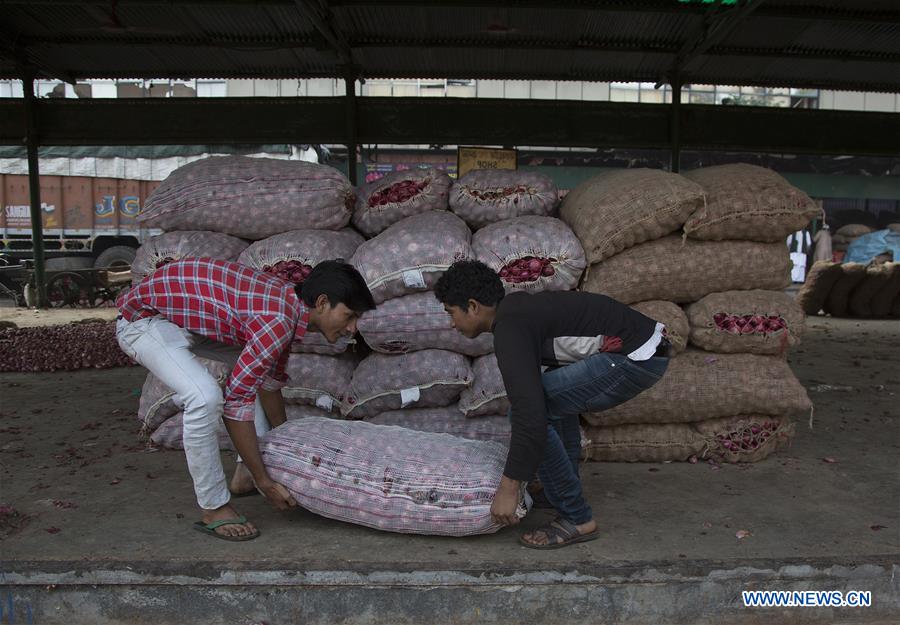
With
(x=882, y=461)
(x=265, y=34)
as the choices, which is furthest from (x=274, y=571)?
(x=265, y=34)

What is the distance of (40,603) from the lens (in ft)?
8.13

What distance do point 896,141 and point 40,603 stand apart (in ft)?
34.3

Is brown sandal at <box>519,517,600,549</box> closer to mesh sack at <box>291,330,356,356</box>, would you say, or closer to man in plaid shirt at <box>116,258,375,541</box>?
man in plaid shirt at <box>116,258,375,541</box>

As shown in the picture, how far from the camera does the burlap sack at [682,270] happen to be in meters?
3.60

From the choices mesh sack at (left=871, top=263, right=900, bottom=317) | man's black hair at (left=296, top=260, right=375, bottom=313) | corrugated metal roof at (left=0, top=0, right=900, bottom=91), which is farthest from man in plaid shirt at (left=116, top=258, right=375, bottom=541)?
mesh sack at (left=871, top=263, right=900, bottom=317)

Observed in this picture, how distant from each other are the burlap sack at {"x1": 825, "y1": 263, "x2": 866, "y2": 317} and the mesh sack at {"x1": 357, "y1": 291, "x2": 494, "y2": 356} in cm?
835

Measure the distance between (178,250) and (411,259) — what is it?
130 centimetres

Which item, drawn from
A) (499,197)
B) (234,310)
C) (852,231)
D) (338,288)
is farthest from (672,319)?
(852,231)

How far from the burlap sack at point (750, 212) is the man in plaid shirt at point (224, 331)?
1880mm

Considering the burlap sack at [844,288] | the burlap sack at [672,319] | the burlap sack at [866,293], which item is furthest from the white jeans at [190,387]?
the burlap sack at [866,293]

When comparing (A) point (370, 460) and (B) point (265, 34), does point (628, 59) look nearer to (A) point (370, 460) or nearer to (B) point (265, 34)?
(B) point (265, 34)

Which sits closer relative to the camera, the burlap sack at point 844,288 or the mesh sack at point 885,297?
the burlap sack at point 844,288

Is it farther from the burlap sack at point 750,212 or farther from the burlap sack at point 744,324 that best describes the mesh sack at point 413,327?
the burlap sack at point 750,212

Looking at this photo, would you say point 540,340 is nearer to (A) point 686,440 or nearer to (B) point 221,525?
(B) point 221,525
